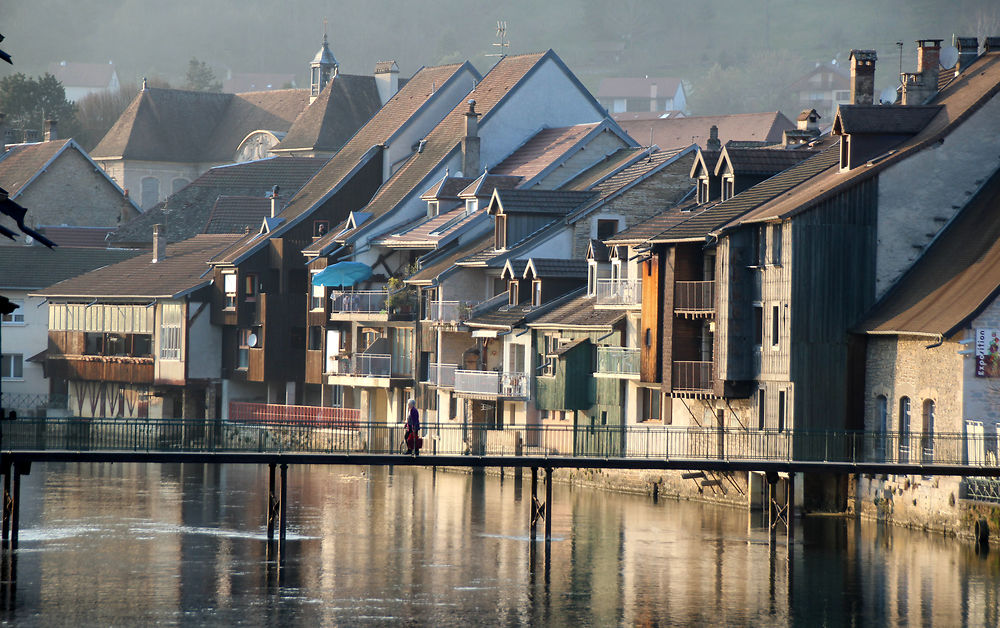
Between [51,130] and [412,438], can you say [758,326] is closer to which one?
[412,438]

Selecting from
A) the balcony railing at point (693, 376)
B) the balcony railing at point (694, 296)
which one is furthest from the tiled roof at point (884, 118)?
the balcony railing at point (693, 376)

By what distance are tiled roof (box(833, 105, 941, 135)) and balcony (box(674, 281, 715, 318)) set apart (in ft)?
23.6

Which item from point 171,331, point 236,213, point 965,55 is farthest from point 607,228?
point 236,213

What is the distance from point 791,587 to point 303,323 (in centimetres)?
5064

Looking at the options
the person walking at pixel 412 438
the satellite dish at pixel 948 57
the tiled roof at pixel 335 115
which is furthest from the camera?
the tiled roof at pixel 335 115

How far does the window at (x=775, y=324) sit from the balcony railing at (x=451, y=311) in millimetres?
21915

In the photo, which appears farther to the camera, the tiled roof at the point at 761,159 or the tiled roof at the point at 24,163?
the tiled roof at the point at 24,163

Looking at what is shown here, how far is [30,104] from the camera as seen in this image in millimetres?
152625

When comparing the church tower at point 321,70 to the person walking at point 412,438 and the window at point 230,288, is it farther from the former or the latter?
the person walking at point 412,438

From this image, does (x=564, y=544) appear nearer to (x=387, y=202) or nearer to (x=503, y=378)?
(x=503, y=378)

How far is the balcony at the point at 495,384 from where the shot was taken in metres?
78.3

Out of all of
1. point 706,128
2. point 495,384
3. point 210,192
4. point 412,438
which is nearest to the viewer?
point 412,438

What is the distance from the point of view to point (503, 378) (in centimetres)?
7888

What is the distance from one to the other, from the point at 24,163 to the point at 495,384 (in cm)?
5481
